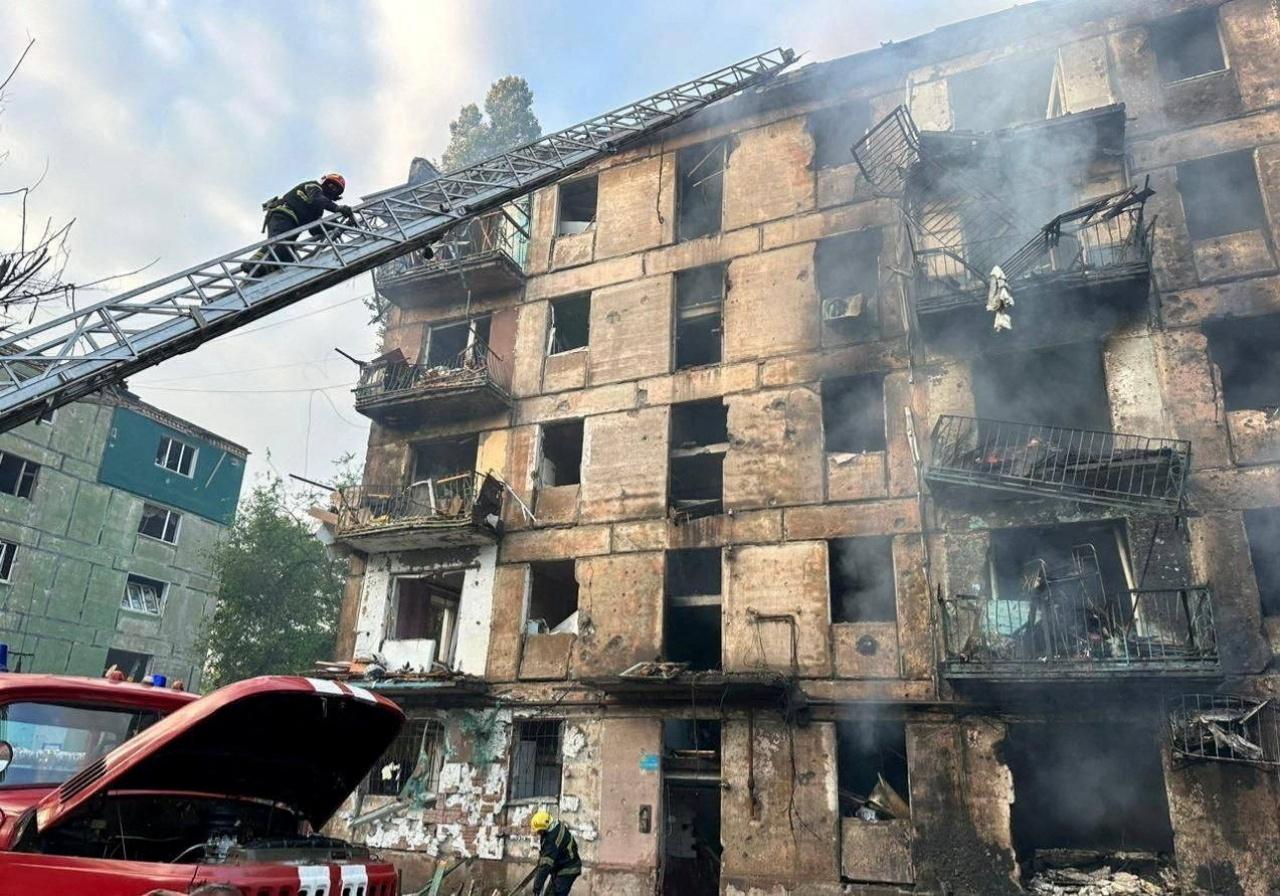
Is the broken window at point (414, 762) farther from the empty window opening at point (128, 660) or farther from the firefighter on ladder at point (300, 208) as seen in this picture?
the empty window opening at point (128, 660)

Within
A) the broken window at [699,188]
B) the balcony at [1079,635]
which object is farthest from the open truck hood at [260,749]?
the broken window at [699,188]

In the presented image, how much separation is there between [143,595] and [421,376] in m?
16.5

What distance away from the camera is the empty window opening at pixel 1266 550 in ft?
39.3

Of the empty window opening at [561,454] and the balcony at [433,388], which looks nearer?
the balcony at [433,388]

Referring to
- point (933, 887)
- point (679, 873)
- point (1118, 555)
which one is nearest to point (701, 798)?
point (679, 873)

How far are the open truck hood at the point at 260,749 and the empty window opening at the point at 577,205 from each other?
16.9 meters

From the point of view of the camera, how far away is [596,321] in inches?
721

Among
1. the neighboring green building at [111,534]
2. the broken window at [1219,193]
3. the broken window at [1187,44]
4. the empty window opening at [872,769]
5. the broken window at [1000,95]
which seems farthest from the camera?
the neighboring green building at [111,534]

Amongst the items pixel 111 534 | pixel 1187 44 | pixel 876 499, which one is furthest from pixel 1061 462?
pixel 111 534

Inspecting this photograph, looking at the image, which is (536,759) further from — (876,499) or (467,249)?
(467,249)

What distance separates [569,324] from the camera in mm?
19734

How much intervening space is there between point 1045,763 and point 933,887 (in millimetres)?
2760

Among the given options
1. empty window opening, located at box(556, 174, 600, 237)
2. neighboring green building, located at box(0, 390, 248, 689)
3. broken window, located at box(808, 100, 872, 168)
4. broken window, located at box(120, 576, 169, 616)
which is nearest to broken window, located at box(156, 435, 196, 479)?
neighboring green building, located at box(0, 390, 248, 689)

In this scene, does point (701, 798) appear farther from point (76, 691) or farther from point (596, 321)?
point (76, 691)
